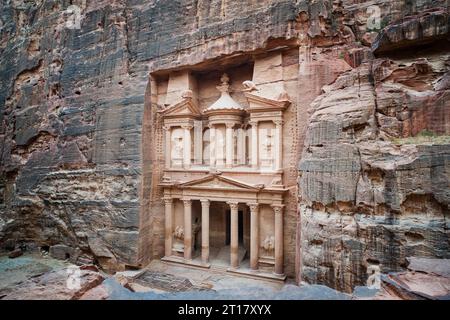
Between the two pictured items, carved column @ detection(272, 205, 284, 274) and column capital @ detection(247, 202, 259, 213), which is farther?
column capital @ detection(247, 202, 259, 213)

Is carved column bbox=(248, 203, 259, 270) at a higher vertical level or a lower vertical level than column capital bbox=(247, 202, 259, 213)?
lower

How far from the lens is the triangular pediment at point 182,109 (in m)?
11.6

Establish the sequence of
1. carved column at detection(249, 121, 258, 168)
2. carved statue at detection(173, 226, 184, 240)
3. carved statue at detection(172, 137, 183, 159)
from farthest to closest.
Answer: carved statue at detection(172, 137, 183, 159), carved statue at detection(173, 226, 184, 240), carved column at detection(249, 121, 258, 168)

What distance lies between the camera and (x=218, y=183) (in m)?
11.0

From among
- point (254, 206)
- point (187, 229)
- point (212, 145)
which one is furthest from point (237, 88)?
point (187, 229)

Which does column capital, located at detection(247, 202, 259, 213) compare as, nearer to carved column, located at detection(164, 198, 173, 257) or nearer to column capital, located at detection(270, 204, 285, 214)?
column capital, located at detection(270, 204, 285, 214)

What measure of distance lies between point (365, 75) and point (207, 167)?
685 centimetres

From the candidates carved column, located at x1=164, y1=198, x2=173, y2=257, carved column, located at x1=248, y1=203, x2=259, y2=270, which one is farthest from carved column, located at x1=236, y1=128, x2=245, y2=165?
carved column, located at x1=164, y1=198, x2=173, y2=257

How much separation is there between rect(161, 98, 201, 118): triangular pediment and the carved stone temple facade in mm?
43

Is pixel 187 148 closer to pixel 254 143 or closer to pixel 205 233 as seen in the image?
pixel 254 143

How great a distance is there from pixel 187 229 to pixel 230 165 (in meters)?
3.33

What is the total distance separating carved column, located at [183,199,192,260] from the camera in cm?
→ 1148
